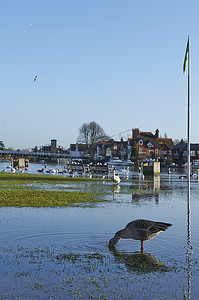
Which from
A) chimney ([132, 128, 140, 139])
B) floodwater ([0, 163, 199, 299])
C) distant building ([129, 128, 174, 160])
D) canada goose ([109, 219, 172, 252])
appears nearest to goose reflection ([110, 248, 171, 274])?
floodwater ([0, 163, 199, 299])

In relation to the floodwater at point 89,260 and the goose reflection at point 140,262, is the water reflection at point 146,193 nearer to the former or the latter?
the floodwater at point 89,260

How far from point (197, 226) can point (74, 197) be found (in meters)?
10.8

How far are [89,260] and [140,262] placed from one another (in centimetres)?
145

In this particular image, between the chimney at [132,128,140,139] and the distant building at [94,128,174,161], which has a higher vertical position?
the chimney at [132,128,140,139]

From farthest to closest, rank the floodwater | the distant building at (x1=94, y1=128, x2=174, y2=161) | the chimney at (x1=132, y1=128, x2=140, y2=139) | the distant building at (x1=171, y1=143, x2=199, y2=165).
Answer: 1. the chimney at (x1=132, y1=128, x2=140, y2=139)
2. the distant building at (x1=94, y1=128, x2=174, y2=161)
3. the distant building at (x1=171, y1=143, x2=199, y2=165)
4. the floodwater

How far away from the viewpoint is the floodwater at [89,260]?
8.73m

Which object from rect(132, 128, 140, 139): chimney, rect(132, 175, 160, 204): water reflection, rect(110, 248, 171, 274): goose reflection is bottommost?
rect(110, 248, 171, 274): goose reflection

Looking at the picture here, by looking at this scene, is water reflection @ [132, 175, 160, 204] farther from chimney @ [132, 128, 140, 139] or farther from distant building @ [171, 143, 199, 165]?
chimney @ [132, 128, 140, 139]

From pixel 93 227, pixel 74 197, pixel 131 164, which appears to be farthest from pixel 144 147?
pixel 93 227

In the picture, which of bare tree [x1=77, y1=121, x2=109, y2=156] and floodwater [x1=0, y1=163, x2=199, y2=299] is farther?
bare tree [x1=77, y1=121, x2=109, y2=156]

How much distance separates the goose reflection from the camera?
1036 cm

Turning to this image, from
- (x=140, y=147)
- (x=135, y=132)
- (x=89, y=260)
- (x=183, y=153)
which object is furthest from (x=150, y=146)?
(x=89, y=260)

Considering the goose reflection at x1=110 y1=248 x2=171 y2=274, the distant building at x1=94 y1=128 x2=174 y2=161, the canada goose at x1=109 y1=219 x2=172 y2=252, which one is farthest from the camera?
the distant building at x1=94 y1=128 x2=174 y2=161

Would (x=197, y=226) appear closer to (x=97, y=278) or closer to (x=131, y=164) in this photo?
(x=97, y=278)
